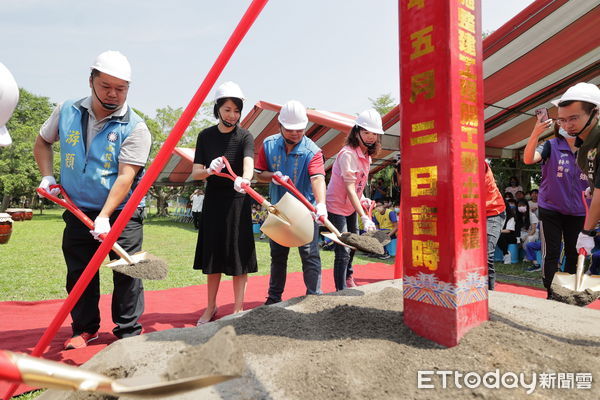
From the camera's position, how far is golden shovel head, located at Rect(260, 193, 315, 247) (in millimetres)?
1996

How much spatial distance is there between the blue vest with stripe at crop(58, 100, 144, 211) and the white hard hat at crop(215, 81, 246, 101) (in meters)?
0.59

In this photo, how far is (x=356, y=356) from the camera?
1.38 m

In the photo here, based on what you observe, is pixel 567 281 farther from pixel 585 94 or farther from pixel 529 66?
pixel 529 66

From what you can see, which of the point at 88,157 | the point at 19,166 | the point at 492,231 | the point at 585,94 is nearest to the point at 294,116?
the point at 88,157

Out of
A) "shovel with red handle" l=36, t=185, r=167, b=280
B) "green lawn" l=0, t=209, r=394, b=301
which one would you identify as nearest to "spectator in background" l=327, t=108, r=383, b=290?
"shovel with red handle" l=36, t=185, r=167, b=280

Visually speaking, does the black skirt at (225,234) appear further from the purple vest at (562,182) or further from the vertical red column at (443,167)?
the purple vest at (562,182)

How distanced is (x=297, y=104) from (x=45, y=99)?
118 feet

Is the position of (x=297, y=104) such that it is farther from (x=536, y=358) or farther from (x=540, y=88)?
(x=540, y=88)

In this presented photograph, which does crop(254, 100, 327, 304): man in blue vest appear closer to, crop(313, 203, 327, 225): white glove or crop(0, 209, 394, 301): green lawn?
crop(313, 203, 327, 225): white glove

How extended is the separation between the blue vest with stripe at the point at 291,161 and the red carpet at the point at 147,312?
1.09 metres

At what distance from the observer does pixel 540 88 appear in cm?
536

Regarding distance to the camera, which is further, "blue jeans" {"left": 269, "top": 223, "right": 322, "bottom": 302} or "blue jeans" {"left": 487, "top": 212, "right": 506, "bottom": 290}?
"blue jeans" {"left": 487, "top": 212, "right": 506, "bottom": 290}

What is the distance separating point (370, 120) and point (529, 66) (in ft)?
10.7

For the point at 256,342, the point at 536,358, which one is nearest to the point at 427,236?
the point at 536,358
